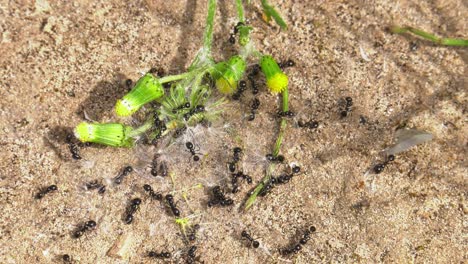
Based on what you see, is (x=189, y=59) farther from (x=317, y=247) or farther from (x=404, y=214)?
(x=404, y=214)

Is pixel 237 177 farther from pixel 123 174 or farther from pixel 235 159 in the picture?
pixel 123 174

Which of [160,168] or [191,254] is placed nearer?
[191,254]

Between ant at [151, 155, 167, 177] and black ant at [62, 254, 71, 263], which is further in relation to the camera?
ant at [151, 155, 167, 177]

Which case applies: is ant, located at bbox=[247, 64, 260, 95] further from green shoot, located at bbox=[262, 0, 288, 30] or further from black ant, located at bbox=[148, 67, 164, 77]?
black ant, located at bbox=[148, 67, 164, 77]

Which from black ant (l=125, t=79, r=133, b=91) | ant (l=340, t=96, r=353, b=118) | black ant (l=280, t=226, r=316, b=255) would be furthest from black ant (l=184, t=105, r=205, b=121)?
black ant (l=280, t=226, r=316, b=255)

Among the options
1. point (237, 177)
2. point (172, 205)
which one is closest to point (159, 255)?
point (172, 205)

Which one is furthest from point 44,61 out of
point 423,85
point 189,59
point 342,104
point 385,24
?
point 423,85

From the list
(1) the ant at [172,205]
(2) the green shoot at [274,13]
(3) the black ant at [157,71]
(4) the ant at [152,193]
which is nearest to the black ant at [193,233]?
(1) the ant at [172,205]
